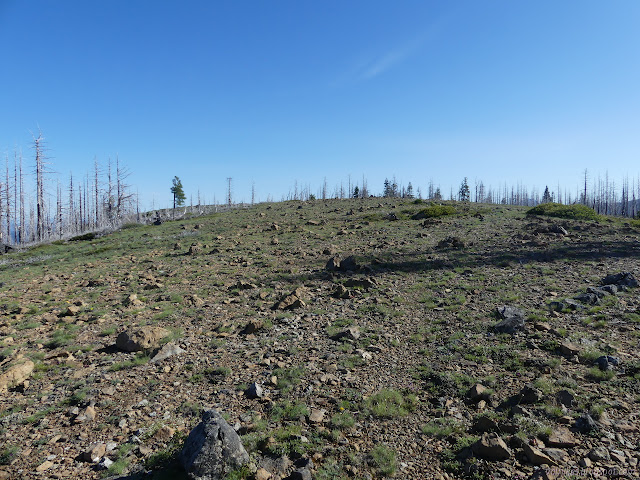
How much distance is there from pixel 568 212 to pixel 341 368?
3277 centimetres

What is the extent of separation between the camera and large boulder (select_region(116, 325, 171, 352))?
9.40 meters

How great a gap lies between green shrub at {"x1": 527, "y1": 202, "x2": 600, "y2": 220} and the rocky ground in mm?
12667

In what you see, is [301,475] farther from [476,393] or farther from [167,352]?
[167,352]

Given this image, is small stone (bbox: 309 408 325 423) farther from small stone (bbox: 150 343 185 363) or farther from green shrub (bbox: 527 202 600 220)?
green shrub (bbox: 527 202 600 220)

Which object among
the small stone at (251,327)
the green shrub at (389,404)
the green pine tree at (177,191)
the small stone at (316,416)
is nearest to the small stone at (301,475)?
the small stone at (316,416)

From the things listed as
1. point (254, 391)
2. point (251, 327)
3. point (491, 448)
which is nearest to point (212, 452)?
point (254, 391)

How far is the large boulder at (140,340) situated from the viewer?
9.40 m

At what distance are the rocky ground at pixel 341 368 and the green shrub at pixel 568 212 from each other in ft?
41.6

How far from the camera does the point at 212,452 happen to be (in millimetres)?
4715

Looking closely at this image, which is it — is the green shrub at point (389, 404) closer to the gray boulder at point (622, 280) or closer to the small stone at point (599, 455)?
the small stone at point (599, 455)

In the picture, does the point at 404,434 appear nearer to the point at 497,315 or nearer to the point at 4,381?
the point at 497,315

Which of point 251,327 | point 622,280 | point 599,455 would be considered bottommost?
point 599,455

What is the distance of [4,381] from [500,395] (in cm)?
1144

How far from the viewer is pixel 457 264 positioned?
1719 cm
